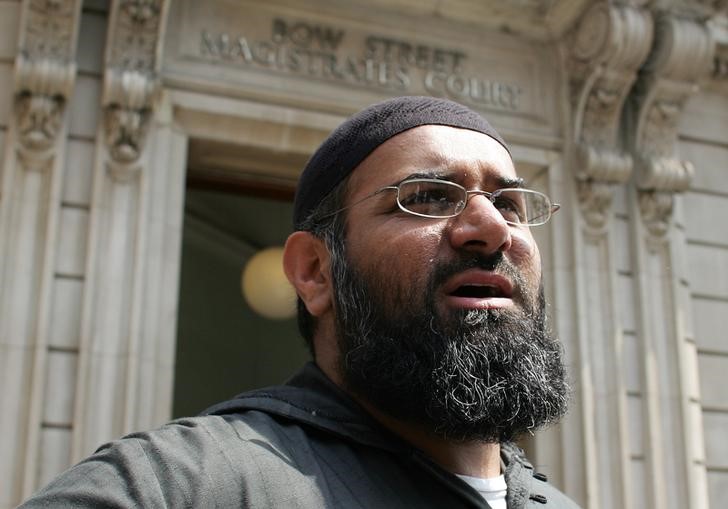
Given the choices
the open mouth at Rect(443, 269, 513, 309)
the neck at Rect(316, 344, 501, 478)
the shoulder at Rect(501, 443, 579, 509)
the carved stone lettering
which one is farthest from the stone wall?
the open mouth at Rect(443, 269, 513, 309)

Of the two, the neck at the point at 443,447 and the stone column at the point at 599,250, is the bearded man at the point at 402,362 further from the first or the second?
the stone column at the point at 599,250

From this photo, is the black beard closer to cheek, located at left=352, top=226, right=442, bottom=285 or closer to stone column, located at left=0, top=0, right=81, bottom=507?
cheek, located at left=352, top=226, right=442, bottom=285

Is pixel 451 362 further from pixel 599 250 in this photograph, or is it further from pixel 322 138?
pixel 599 250

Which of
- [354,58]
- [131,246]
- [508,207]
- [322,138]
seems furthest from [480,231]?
[354,58]

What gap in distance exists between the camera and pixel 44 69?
5262mm

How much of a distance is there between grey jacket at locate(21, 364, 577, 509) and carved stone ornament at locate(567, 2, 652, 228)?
192 inches

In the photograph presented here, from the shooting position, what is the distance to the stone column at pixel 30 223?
4.85 metres

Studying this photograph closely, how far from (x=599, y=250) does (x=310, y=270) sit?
476 centimetres

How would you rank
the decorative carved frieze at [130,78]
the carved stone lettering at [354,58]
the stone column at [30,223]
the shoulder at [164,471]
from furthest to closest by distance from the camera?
the carved stone lettering at [354,58]
the decorative carved frieze at [130,78]
the stone column at [30,223]
the shoulder at [164,471]

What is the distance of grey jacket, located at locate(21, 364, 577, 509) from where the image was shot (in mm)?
1460

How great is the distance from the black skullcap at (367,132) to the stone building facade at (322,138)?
319cm

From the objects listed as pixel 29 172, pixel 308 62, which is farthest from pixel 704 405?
pixel 29 172

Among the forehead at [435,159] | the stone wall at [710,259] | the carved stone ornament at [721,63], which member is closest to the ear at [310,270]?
the forehead at [435,159]

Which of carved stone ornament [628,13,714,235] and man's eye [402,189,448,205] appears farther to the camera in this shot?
carved stone ornament [628,13,714,235]
